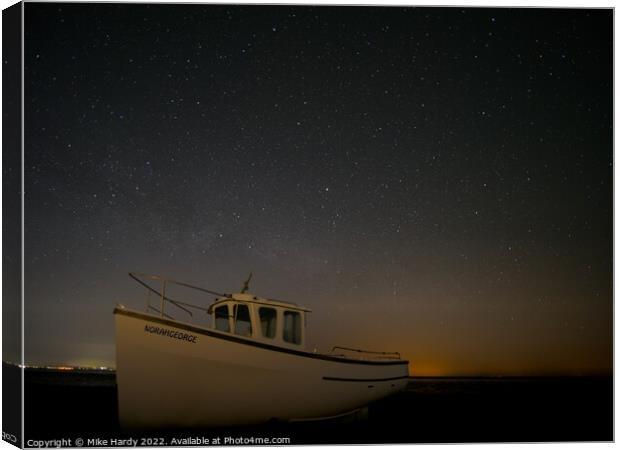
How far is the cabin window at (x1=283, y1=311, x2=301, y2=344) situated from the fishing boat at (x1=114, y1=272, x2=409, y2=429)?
0.01 m

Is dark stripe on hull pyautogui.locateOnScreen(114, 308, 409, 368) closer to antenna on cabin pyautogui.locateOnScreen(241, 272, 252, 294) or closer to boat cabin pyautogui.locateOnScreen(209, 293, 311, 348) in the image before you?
boat cabin pyautogui.locateOnScreen(209, 293, 311, 348)

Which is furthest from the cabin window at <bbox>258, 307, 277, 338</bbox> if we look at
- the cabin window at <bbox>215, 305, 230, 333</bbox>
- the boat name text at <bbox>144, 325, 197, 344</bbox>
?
the boat name text at <bbox>144, 325, 197, 344</bbox>

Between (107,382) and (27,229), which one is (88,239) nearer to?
(27,229)

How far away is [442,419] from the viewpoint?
11961mm

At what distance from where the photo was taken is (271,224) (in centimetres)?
1214

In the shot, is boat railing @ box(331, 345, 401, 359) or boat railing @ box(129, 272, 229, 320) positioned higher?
boat railing @ box(129, 272, 229, 320)

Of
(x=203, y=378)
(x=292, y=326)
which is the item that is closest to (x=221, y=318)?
(x=292, y=326)

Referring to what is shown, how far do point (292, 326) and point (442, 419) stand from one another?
2042 mm

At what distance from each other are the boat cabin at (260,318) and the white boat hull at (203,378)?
287 millimetres

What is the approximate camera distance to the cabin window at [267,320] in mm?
12328

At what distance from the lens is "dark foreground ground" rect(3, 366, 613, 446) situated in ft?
36.8

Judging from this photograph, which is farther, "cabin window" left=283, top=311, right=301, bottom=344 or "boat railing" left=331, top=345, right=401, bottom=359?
"boat railing" left=331, top=345, right=401, bottom=359

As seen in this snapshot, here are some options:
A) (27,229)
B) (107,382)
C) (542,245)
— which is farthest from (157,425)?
(542,245)

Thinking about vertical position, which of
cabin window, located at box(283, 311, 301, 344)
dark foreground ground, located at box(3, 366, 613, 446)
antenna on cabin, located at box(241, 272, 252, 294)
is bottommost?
dark foreground ground, located at box(3, 366, 613, 446)
